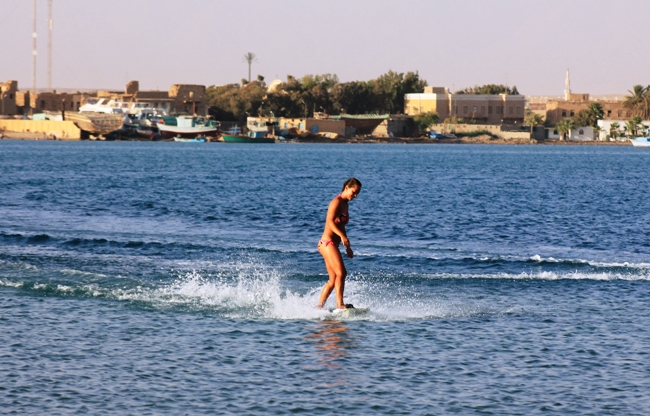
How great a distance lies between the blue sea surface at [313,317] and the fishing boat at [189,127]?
13185 centimetres

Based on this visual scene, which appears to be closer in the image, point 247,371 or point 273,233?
point 247,371

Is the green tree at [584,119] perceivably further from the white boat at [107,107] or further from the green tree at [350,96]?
the white boat at [107,107]

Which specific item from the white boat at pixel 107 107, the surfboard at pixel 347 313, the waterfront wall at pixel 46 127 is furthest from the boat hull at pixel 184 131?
the surfboard at pixel 347 313

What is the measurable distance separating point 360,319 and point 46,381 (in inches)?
228

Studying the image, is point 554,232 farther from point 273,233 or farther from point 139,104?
point 139,104

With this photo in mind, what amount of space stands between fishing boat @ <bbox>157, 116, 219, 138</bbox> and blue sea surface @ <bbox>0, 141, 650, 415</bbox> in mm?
131853

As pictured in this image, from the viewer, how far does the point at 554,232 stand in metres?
33.7

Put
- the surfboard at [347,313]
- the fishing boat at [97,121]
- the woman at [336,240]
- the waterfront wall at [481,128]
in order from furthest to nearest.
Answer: the waterfront wall at [481,128] < the fishing boat at [97,121] < the surfboard at [347,313] < the woman at [336,240]

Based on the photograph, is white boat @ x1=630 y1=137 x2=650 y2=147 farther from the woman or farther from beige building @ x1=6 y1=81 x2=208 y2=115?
the woman

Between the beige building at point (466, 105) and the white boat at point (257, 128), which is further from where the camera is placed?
the beige building at point (466, 105)

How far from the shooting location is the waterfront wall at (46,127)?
17650cm

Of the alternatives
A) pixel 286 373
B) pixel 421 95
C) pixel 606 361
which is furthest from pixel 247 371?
pixel 421 95

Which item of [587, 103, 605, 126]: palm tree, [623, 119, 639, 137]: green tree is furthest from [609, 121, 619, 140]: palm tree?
[587, 103, 605, 126]: palm tree

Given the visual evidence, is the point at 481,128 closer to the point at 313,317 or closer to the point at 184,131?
the point at 184,131
